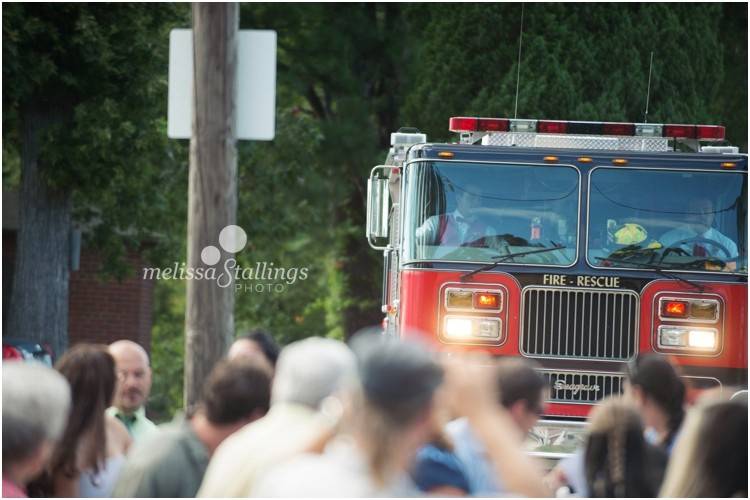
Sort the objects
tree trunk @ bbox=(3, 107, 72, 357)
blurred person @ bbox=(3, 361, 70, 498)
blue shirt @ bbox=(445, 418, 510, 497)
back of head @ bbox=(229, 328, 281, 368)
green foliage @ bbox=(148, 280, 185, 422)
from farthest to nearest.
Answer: green foliage @ bbox=(148, 280, 185, 422) → tree trunk @ bbox=(3, 107, 72, 357) → back of head @ bbox=(229, 328, 281, 368) → blue shirt @ bbox=(445, 418, 510, 497) → blurred person @ bbox=(3, 361, 70, 498)

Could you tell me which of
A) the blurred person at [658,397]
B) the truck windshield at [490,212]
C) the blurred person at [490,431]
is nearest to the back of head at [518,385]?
the blurred person at [490,431]

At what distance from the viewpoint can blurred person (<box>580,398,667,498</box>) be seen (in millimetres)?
4930

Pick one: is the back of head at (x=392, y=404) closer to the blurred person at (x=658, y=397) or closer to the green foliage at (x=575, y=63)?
the blurred person at (x=658, y=397)

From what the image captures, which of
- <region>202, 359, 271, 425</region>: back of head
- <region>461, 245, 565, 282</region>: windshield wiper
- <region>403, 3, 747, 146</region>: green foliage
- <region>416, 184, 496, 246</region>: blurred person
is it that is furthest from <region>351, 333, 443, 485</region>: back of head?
<region>403, 3, 747, 146</region>: green foliage

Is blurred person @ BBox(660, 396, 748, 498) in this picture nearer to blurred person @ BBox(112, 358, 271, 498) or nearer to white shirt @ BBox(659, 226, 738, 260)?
blurred person @ BBox(112, 358, 271, 498)

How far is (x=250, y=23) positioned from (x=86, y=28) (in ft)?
26.2

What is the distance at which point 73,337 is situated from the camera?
24.4 m

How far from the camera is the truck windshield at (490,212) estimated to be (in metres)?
10.1

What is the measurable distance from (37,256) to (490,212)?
9284 mm

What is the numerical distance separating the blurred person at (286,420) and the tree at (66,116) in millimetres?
12601

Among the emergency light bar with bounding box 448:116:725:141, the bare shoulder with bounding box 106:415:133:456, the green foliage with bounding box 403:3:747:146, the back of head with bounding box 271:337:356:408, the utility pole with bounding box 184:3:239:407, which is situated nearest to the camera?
the back of head with bounding box 271:337:356:408

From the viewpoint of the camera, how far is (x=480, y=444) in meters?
4.58

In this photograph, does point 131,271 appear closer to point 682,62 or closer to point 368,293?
point 368,293

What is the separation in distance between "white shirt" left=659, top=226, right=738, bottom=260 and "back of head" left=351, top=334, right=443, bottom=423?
22.8 feet
